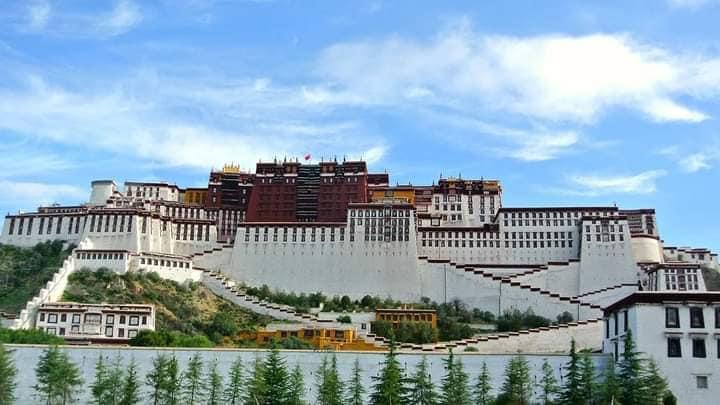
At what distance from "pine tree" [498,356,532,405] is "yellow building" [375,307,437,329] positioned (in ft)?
111

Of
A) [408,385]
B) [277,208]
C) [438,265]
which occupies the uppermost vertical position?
[277,208]

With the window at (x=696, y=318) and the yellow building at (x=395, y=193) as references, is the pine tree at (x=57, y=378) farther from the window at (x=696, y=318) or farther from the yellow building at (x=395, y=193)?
the yellow building at (x=395, y=193)

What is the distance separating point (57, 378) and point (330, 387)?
14.0 metres

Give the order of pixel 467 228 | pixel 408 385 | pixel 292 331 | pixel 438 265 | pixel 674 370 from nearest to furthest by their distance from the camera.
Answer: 1. pixel 674 370
2. pixel 408 385
3. pixel 292 331
4. pixel 438 265
5. pixel 467 228

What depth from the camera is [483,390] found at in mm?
48656

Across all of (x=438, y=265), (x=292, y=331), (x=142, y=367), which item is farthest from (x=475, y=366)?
(x=438, y=265)

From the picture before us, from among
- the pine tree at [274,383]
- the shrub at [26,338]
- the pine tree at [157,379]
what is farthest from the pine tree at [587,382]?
the shrub at [26,338]

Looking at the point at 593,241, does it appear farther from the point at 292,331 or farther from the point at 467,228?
the point at 292,331

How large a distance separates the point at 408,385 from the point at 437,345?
21901 millimetres

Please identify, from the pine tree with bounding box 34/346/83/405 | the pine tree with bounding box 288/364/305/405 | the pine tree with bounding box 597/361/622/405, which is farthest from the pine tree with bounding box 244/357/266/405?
the pine tree with bounding box 597/361/622/405

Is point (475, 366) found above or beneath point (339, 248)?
beneath

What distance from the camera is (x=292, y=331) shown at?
8125 centimetres

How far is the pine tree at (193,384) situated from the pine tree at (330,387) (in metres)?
6.11

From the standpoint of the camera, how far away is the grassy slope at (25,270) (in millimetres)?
83938
